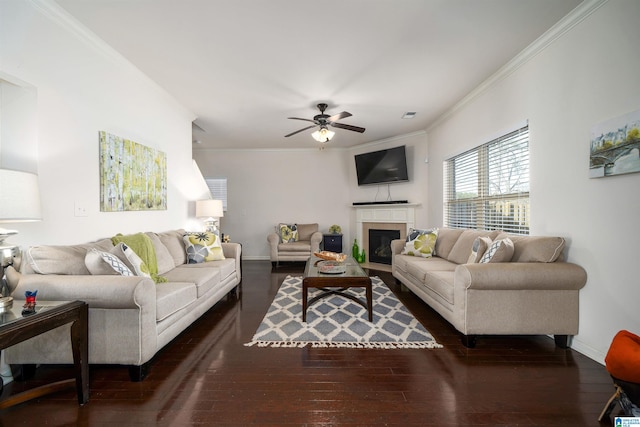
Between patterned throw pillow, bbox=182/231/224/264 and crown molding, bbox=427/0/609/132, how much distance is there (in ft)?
12.8

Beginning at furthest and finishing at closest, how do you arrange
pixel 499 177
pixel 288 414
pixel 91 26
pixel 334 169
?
pixel 334 169
pixel 499 177
pixel 91 26
pixel 288 414

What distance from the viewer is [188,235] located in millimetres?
3484

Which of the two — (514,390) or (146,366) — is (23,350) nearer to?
(146,366)

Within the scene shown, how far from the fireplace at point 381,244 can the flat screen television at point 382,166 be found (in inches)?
42.1

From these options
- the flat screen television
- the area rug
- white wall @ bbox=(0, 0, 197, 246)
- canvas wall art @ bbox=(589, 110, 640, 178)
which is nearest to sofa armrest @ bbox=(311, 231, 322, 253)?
the flat screen television

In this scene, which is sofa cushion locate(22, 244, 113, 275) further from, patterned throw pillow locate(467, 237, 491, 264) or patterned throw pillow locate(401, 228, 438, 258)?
patterned throw pillow locate(401, 228, 438, 258)

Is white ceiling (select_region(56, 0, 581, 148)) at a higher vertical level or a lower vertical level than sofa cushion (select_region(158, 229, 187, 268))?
higher

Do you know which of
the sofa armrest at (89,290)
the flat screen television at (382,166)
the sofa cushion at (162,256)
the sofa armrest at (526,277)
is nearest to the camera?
the sofa armrest at (89,290)

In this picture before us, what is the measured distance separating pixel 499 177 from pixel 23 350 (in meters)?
4.58

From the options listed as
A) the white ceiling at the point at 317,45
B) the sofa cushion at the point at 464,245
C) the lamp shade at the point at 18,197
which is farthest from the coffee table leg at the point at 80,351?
the sofa cushion at the point at 464,245

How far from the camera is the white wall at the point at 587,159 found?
71.9 inches

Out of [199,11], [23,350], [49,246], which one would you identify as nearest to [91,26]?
[199,11]

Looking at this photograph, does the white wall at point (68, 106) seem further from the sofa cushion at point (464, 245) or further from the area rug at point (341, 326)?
the sofa cushion at point (464, 245)

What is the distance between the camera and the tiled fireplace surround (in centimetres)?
517
